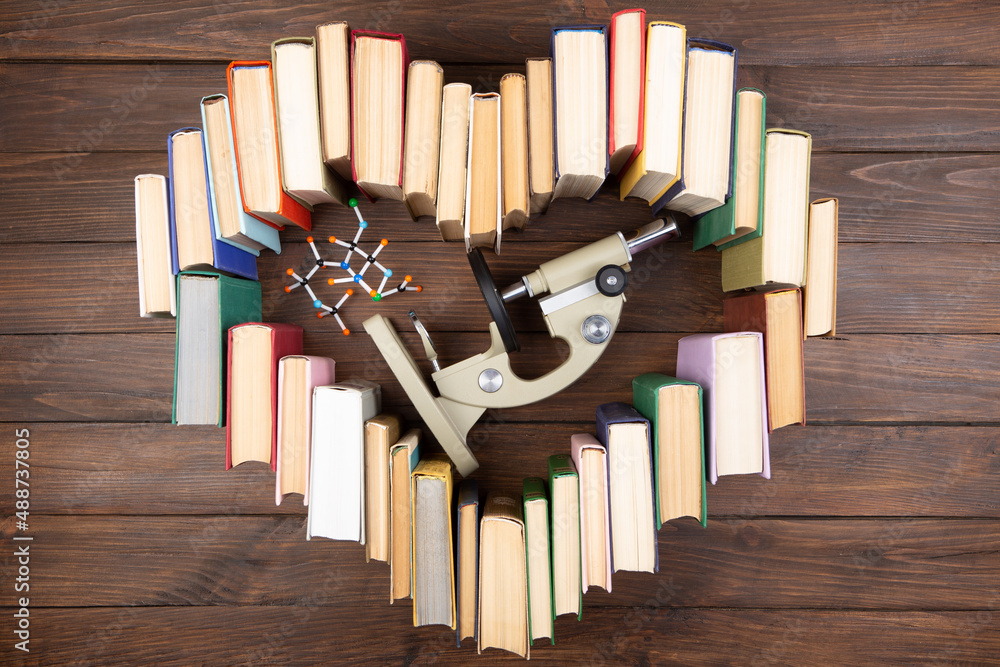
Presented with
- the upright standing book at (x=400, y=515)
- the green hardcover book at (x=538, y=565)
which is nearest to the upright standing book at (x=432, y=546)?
the upright standing book at (x=400, y=515)

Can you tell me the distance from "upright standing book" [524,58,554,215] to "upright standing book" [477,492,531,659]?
66 centimetres

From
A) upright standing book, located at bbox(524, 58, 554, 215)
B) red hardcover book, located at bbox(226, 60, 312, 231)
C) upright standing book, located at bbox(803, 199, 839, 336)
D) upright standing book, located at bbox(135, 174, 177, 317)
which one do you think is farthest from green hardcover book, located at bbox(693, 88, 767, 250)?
upright standing book, located at bbox(135, 174, 177, 317)

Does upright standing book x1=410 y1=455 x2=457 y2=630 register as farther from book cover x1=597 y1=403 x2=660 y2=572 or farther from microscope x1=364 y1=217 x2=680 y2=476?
book cover x1=597 y1=403 x2=660 y2=572

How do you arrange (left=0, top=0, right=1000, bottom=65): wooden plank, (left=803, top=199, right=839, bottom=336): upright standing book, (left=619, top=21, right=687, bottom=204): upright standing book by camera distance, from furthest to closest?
(left=0, top=0, right=1000, bottom=65): wooden plank
(left=803, top=199, right=839, bottom=336): upright standing book
(left=619, top=21, right=687, bottom=204): upright standing book

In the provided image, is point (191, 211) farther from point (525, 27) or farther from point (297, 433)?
point (525, 27)

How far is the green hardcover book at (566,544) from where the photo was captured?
0.91 meters

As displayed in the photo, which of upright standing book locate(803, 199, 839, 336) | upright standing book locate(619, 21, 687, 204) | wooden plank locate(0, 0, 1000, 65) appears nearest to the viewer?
upright standing book locate(619, 21, 687, 204)

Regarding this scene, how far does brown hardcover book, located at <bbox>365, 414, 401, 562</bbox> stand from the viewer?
3.04 ft

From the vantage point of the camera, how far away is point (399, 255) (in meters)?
1.08

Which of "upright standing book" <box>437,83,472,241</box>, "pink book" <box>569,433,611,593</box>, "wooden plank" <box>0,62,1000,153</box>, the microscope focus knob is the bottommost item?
"pink book" <box>569,433,611,593</box>

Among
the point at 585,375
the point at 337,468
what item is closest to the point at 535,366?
the point at 585,375

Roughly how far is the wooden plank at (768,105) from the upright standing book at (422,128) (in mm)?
→ 204

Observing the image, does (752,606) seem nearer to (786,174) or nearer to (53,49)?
(786,174)

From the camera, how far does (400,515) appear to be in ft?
3.04
